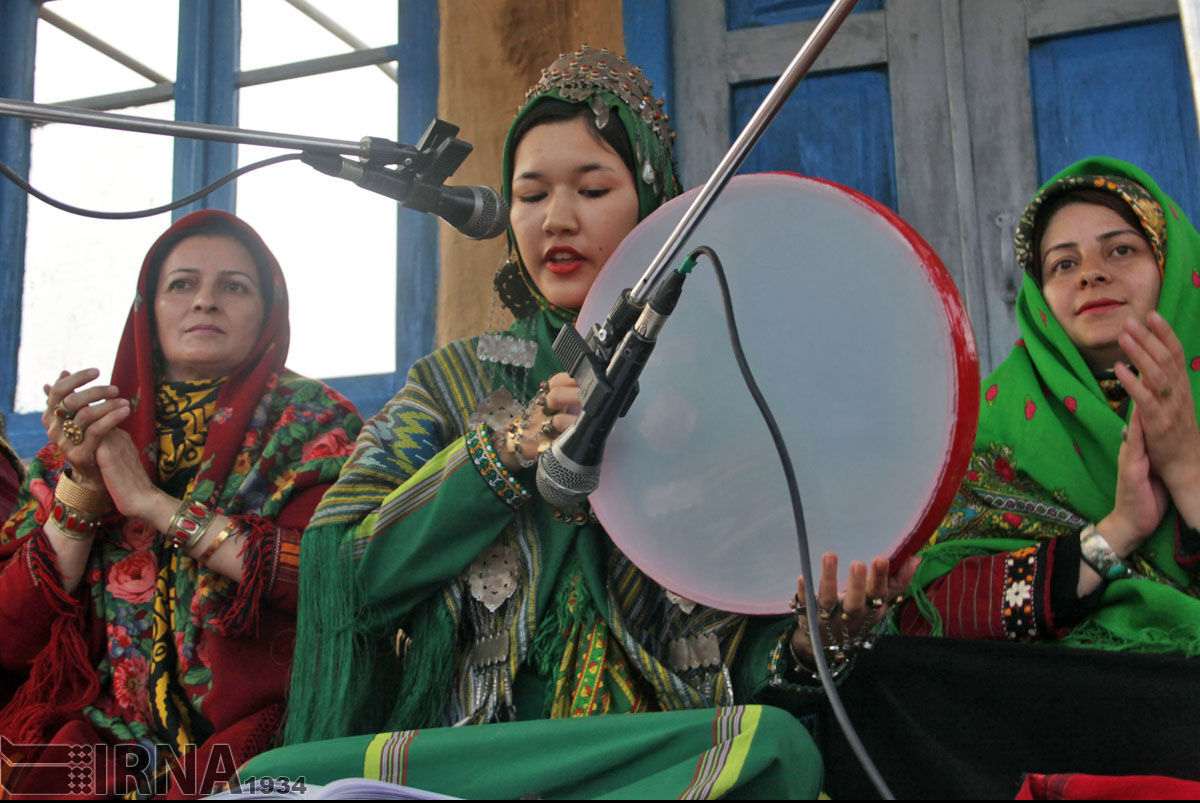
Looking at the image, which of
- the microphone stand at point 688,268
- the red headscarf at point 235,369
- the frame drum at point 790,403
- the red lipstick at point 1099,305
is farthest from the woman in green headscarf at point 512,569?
the red lipstick at point 1099,305

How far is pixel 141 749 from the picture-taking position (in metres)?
1.93

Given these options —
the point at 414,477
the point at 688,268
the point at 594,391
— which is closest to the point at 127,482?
the point at 414,477

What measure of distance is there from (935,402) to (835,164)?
1.61 metres

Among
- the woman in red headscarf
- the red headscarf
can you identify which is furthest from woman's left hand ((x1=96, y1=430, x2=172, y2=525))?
the red headscarf

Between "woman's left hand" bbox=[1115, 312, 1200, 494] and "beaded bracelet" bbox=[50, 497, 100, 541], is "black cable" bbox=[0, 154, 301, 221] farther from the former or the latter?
"woman's left hand" bbox=[1115, 312, 1200, 494]

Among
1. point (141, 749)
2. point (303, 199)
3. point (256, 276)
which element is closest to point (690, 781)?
point (141, 749)

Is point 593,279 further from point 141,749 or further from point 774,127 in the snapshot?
point 774,127

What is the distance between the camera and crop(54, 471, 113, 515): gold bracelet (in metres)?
2.04

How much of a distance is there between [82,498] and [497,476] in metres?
0.87

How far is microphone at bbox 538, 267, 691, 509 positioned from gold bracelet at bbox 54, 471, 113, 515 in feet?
3.48

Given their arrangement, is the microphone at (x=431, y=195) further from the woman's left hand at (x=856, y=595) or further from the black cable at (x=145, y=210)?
the woman's left hand at (x=856, y=595)

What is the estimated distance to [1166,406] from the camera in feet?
5.66

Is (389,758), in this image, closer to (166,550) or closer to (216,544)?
(216,544)

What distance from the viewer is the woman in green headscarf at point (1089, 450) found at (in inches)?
66.8
